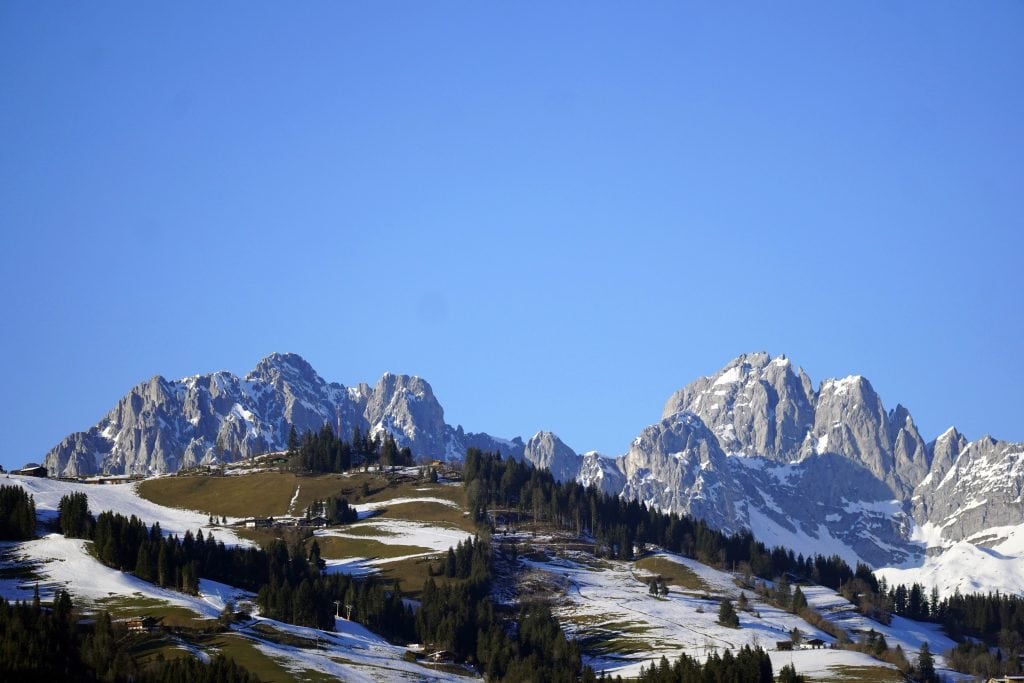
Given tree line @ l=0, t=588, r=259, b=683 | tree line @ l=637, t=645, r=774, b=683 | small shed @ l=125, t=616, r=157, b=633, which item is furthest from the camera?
tree line @ l=637, t=645, r=774, b=683

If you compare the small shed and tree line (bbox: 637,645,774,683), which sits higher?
the small shed

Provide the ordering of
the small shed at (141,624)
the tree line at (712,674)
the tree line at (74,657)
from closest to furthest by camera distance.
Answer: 1. the tree line at (74,657)
2. the small shed at (141,624)
3. the tree line at (712,674)

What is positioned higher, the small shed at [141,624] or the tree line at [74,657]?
the small shed at [141,624]

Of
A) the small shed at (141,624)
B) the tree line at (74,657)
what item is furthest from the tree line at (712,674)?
the small shed at (141,624)

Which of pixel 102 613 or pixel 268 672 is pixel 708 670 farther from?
pixel 102 613

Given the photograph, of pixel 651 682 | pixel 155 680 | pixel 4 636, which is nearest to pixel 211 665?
pixel 155 680

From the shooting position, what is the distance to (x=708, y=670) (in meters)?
194

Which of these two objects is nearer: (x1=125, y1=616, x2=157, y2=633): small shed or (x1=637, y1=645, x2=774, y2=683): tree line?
(x1=125, y1=616, x2=157, y2=633): small shed

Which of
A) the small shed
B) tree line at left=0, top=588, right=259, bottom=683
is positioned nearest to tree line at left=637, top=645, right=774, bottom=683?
tree line at left=0, top=588, right=259, bottom=683

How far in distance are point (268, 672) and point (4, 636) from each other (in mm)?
30022

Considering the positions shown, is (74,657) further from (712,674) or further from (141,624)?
(712,674)

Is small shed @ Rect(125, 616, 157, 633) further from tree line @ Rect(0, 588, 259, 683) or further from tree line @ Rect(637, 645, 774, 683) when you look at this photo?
tree line @ Rect(637, 645, 774, 683)

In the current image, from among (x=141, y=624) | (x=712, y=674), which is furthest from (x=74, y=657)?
(x=712, y=674)

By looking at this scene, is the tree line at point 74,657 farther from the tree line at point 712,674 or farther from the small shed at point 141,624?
the tree line at point 712,674
